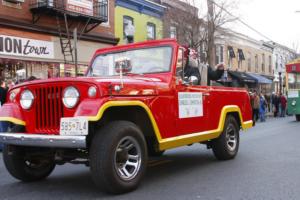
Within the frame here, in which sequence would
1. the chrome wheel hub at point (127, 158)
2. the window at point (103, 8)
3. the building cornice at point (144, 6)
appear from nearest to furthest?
the chrome wheel hub at point (127, 158)
the window at point (103, 8)
the building cornice at point (144, 6)

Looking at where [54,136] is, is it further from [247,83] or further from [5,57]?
[247,83]

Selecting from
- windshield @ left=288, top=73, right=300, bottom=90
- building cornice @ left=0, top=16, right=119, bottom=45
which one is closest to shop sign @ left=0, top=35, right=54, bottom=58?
building cornice @ left=0, top=16, right=119, bottom=45

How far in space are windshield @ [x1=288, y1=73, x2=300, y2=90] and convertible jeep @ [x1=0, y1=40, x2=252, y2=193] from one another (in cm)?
1694

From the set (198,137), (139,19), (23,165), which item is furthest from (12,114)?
(139,19)

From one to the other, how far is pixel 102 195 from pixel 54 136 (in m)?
0.94

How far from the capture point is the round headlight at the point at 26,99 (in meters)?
5.95

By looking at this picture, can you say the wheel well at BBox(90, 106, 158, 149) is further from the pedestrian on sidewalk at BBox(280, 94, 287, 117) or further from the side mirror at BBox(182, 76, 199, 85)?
the pedestrian on sidewalk at BBox(280, 94, 287, 117)

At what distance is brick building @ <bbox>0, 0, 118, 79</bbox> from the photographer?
17500mm

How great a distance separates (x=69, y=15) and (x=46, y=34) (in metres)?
1.40

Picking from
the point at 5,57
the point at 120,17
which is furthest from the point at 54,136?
the point at 120,17

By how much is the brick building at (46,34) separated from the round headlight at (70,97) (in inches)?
445

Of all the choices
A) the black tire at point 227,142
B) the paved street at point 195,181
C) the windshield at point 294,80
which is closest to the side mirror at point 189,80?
the paved street at point 195,181

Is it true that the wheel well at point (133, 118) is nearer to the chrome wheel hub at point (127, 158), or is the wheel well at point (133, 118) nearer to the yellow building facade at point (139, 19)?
the chrome wheel hub at point (127, 158)

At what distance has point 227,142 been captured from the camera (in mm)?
8594
